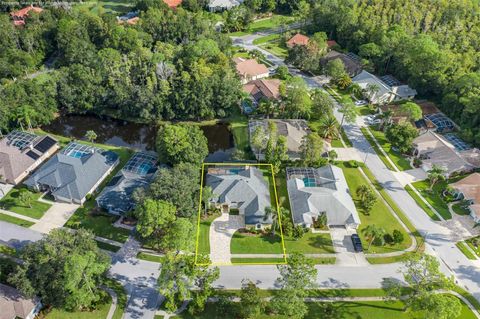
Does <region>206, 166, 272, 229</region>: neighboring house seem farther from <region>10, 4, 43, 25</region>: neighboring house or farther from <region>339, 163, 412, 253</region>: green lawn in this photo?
<region>10, 4, 43, 25</region>: neighboring house

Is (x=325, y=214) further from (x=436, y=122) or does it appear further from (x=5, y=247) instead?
(x=5, y=247)

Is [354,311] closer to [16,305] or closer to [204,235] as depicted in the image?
[204,235]

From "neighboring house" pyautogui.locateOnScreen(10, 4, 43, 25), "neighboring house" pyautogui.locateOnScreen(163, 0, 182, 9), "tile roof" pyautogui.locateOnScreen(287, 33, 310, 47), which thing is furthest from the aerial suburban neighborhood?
"neighboring house" pyautogui.locateOnScreen(163, 0, 182, 9)

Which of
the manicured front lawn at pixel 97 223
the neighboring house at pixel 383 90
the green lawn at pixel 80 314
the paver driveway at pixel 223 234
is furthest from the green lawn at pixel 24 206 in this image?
the neighboring house at pixel 383 90

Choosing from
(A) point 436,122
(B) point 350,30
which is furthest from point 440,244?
(B) point 350,30

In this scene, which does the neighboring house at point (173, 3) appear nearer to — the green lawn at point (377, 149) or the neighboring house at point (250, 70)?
the neighboring house at point (250, 70)

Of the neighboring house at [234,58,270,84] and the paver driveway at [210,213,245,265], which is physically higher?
the neighboring house at [234,58,270,84]

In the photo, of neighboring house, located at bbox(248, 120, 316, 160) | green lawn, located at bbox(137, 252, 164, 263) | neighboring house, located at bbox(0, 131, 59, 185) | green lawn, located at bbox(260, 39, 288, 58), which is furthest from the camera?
green lawn, located at bbox(260, 39, 288, 58)
